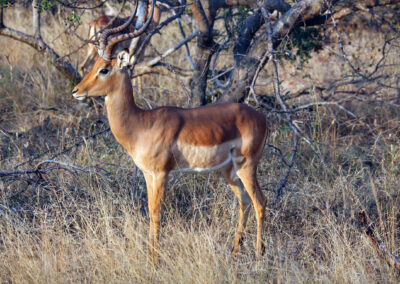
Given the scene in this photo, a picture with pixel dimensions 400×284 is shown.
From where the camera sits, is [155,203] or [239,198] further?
[239,198]

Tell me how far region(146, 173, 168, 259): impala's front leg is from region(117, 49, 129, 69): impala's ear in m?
0.86

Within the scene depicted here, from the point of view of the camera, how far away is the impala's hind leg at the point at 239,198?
4172 millimetres

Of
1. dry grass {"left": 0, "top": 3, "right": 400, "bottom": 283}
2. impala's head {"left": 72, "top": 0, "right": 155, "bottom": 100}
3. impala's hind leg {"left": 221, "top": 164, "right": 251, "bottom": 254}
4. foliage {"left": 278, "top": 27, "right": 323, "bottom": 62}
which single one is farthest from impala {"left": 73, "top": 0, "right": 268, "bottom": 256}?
foliage {"left": 278, "top": 27, "right": 323, "bottom": 62}

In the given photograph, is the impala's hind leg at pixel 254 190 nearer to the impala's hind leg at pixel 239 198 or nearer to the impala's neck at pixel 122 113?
the impala's hind leg at pixel 239 198

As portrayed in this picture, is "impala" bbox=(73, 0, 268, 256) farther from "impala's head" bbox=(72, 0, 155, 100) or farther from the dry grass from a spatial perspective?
the dry grass

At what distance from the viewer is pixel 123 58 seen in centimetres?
371

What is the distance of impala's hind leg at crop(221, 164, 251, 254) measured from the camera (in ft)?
13.7

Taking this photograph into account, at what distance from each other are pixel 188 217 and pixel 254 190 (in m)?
0.92

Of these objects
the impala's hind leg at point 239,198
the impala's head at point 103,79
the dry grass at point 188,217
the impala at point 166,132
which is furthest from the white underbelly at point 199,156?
the impala's head at point 103,79

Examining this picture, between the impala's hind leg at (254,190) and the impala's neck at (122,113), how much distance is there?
93cm

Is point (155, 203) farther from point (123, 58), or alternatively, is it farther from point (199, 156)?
point (123, 58)

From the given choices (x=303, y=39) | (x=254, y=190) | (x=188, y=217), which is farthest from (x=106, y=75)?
(x=303, y=39)

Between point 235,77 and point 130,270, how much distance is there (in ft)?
9.59

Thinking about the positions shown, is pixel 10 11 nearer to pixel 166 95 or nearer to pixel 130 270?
pixel 166 95
